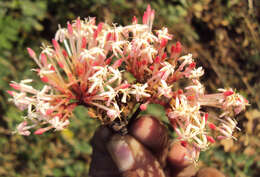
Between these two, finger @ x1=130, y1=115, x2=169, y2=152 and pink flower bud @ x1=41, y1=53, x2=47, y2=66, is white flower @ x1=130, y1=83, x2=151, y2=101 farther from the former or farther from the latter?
pink flower bud @ x1=41, y1=53, x2=47, y2=66

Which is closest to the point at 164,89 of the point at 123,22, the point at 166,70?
the point at 166,70

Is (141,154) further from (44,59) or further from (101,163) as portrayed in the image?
(44,59)

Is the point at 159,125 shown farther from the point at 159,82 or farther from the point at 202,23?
the point at 202,23

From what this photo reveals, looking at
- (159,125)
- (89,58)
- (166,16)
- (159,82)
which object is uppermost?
(166,16)

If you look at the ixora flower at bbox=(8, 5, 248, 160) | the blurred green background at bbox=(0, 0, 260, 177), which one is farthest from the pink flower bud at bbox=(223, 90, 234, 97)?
the blurred green background at bbox=(0, 0, 260, 177)

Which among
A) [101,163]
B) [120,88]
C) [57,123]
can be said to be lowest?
[101,163]

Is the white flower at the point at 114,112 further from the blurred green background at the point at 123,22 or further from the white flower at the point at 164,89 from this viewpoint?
the blurred green background at the point at 123,22

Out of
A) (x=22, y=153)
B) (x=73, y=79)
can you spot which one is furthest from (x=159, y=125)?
(x=22, y=153)
